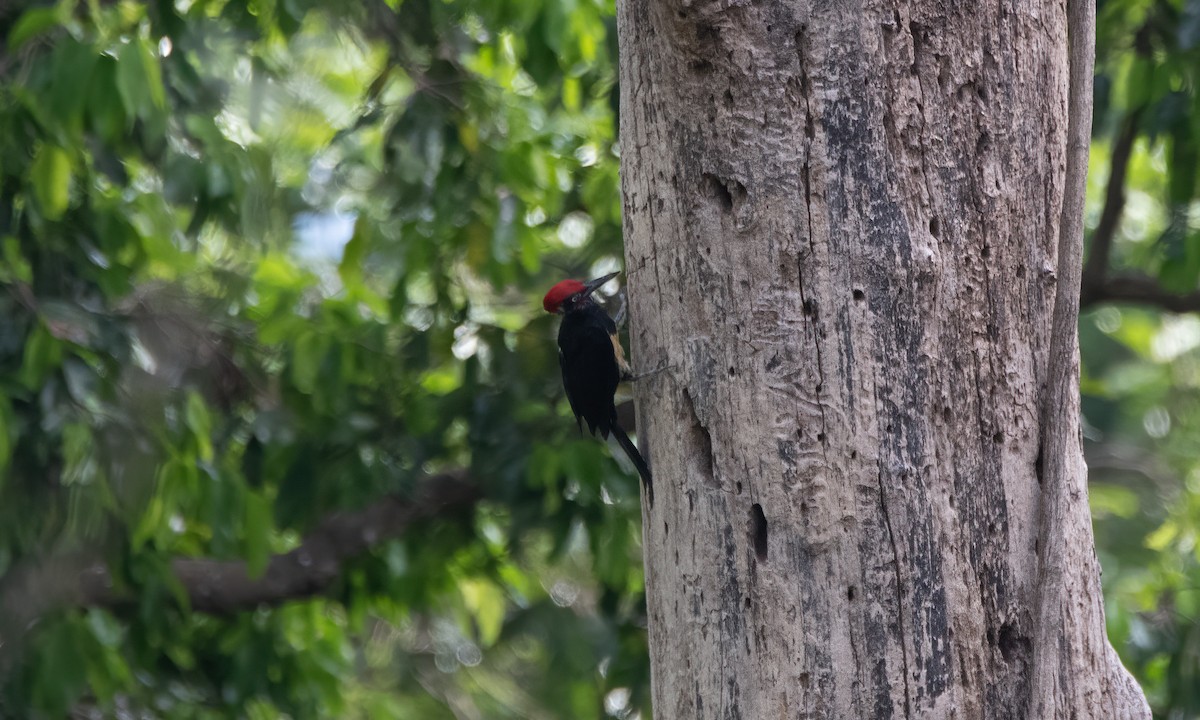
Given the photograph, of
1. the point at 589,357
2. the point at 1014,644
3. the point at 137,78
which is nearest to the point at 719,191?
the point at 1014,644

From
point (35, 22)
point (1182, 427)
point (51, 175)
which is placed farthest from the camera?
point (1182, 427)

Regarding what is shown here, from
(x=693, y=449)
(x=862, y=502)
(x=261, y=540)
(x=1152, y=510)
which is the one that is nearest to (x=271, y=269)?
(x=261, y=540)

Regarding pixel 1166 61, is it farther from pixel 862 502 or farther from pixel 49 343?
pixel 49 343

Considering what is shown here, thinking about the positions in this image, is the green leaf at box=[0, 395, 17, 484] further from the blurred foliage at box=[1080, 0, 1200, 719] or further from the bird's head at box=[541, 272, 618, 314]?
the blurred foliage at box=[1080, 0, 1200, 719]

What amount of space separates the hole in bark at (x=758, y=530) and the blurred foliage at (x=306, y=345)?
1.72m

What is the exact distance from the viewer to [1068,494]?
2322 millimetres

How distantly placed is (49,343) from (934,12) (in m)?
2.50

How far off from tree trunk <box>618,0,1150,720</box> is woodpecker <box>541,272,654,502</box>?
1.24 metres

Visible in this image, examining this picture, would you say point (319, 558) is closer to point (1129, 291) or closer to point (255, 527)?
point (255, 527)

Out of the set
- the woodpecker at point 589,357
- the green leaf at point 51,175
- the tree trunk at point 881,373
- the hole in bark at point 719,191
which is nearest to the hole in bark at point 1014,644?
the tree trunk at point 881,373

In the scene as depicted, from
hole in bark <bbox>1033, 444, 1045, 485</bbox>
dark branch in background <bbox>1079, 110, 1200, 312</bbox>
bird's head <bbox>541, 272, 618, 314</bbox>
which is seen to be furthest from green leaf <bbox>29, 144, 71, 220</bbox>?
dark branch in background <bbox>1079, 110, 1200, 312</bbox>

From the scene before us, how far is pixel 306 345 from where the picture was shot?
4383 millimetres

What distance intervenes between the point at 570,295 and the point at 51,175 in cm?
162

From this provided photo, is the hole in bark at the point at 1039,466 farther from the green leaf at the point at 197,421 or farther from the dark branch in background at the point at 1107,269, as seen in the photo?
the dark branch in background at the point at 1107,269
